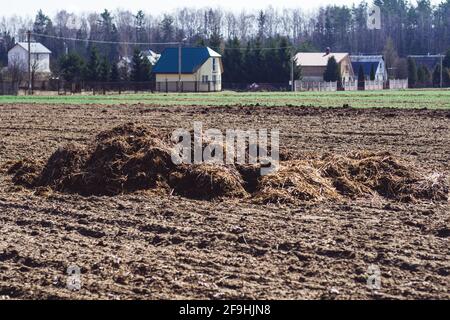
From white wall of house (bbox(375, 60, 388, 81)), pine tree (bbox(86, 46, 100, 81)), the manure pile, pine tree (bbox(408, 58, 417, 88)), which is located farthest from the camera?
white wall of house (bbox(375, 60, 388, 81))

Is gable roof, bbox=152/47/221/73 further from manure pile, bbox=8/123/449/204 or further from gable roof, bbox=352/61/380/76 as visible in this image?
manure pile, bbox=8/123/449/204

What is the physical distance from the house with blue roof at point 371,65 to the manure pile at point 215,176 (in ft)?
338

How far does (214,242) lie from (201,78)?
85.9 meters

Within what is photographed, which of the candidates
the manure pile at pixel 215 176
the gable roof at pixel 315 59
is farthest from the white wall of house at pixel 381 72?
the manure pile at pixel 215 176

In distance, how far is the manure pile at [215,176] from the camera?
482 inches

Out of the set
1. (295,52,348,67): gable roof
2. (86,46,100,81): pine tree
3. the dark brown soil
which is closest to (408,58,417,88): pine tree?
(295,52,348,67): gable roof

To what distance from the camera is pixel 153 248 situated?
8.91 metres

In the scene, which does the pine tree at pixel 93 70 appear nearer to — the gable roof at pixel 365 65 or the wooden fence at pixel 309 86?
the wooden fence at pixel 309 86

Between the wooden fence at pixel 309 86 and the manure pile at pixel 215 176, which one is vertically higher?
the wooden fence at pixel 309 86

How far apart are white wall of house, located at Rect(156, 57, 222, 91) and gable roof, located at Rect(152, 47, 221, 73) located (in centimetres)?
54

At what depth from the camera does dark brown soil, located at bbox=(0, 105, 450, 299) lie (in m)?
7.39

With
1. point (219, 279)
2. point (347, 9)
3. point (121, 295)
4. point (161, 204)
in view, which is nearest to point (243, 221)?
point (161, 204)

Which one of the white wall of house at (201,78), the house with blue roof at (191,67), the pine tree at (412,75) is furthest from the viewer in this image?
the pine tree at (412,75)

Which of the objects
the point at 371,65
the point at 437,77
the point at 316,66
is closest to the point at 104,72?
the point at 316,66
